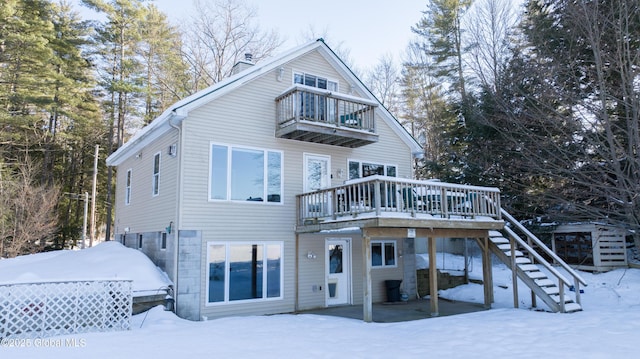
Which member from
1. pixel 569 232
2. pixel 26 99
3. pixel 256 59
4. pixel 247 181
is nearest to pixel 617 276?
pixel 569 232

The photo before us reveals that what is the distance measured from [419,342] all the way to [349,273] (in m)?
5.55

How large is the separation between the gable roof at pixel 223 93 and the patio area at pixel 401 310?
5.43 metres

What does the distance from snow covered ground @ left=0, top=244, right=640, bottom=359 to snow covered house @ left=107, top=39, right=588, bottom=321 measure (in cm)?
118

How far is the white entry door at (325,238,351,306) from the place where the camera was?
12.6 metres

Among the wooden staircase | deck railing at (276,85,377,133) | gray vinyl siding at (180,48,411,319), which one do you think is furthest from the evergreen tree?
the wooden staircase

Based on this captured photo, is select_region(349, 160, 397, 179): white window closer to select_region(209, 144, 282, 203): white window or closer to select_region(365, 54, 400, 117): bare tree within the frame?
select_region(209, 144, 282, 203): white window

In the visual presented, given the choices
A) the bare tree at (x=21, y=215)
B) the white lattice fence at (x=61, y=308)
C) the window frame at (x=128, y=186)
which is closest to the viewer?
the white lattice fence at (x=61, y=308)

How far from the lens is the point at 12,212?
18.7 m

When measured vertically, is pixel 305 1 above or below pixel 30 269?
above

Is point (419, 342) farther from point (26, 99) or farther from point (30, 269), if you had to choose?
point (26, 99)

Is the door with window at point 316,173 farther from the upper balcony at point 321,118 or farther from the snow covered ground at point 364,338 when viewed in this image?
the snow covered ground at point 364,338

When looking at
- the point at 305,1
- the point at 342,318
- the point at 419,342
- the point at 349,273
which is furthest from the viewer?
the point at 305,1

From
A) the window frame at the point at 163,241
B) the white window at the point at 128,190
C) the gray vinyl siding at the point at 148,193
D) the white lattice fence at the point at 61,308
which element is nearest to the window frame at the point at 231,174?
the gray vinyl siding at the point at 148,193

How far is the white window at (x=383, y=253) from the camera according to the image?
1375 centimetres
